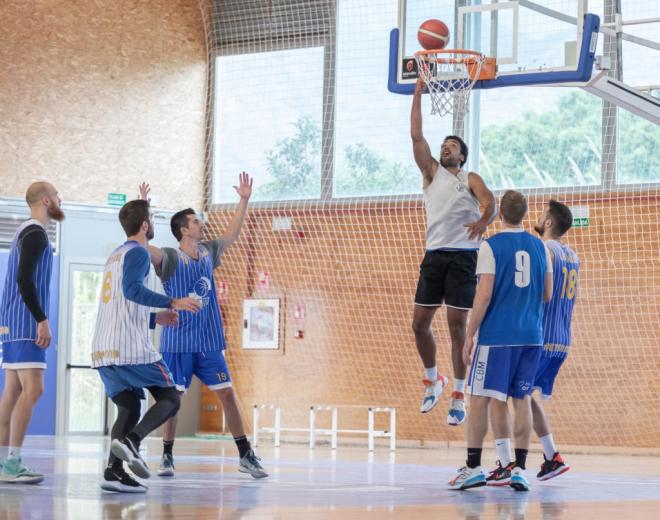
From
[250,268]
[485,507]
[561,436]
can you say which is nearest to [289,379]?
[250,268]

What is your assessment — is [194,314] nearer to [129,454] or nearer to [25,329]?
[25,329]

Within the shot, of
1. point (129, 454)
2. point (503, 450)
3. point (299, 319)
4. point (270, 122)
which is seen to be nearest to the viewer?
point (129, 454)

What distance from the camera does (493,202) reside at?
8.77 m

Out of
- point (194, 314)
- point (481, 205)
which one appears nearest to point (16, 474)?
point (194, 314)

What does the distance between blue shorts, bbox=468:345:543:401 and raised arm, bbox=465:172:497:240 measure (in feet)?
3.77

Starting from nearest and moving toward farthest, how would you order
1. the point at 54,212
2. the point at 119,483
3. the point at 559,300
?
1. the point at 119,483
2. the point at 54,212
3. the point at 559,300

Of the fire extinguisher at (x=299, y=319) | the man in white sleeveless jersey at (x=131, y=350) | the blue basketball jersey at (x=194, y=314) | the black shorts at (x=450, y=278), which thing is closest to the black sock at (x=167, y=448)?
the blue basketball jersey at (x=194, y=314)

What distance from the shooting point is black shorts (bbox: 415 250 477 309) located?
8984mm

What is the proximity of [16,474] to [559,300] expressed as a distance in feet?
14.3

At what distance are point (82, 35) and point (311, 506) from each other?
1253 centimetres

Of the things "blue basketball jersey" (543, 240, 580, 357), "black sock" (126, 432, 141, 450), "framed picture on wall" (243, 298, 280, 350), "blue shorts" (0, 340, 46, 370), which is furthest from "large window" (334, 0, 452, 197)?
"black sock" (126, 432, 141, 450)

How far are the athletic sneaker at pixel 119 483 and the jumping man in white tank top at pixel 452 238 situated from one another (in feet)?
9.32

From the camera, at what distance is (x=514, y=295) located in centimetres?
779

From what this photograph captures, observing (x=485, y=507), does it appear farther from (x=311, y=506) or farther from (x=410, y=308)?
(x=410, y=308)
